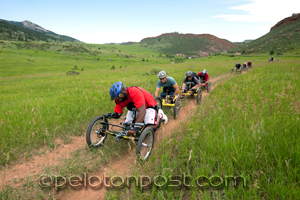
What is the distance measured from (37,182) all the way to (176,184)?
2.68 metres

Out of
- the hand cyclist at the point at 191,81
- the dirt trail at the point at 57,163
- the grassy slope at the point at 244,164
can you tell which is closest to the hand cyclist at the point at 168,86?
the hand cyclist at the point at 191,81

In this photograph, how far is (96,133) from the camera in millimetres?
4094

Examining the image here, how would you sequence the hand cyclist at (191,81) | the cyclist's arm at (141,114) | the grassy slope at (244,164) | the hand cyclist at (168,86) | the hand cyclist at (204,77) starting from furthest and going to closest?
1. the hand cyclist at (204,77)
2. the hand cyclist at (191,81)
3. the hand cyclist at (168,86)
4. the cyclist's arm at (141,114)
5. the grassy slope at (244,164)

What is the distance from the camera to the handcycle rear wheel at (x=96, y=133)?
3.97 meters

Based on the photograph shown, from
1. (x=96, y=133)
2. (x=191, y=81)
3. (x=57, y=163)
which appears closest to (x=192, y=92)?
(x=191, y=81)

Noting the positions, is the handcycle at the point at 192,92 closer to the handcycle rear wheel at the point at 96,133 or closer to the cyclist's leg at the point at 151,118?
the cyclist's leg at the point at 151,118

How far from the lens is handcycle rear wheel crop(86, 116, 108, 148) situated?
3965mm

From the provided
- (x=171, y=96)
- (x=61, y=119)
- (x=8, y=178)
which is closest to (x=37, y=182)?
(x=8, y=178)

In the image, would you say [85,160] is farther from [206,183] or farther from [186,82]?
[186,82]

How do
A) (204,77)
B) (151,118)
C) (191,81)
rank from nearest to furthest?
(151,118) → (191,81) → (204,77)

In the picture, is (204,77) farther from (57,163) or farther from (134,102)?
(57,163)

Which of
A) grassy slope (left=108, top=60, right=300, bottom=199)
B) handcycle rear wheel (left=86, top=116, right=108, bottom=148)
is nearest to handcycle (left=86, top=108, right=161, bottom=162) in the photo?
handcycle rear wheel (left=86, top=116, right=108, bottom=148)

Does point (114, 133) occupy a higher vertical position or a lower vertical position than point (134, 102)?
lower

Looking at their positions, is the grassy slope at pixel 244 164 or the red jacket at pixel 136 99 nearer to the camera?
the grassy slope at pixel 244 164
